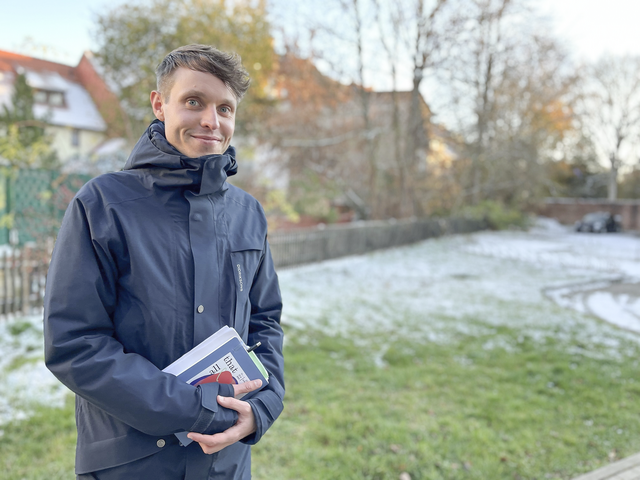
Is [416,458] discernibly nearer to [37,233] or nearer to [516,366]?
[516,366]

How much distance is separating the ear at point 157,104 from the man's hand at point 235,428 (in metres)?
0.98

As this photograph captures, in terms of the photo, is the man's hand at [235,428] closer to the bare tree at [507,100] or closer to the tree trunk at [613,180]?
the bare tree at [507,100]

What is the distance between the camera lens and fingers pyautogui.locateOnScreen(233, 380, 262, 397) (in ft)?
5.13

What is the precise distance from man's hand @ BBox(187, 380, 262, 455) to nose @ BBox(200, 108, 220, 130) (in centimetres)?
88

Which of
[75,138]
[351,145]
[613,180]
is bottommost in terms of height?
[613,180]

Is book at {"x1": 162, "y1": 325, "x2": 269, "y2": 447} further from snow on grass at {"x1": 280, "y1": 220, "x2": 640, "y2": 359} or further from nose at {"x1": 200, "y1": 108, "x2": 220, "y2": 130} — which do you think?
snow on grass at {"x1": 280, "y1": 220, "x2": 640, "y2": 359}

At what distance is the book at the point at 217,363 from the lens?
1.50 m

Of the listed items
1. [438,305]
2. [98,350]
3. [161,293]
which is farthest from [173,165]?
[438,305]

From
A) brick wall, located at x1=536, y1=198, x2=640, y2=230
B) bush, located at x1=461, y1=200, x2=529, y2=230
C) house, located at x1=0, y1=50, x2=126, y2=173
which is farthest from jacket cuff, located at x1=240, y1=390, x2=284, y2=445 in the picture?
brick wall, located at x1=536, y1=198, x2=640, y2=230

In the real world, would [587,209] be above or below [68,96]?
below

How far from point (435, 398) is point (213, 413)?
12.5 feet

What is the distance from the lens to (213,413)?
4.76 ft

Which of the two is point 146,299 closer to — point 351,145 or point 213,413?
point 213,413

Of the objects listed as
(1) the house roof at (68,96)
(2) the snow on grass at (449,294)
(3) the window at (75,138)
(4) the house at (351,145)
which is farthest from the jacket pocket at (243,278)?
(3) the window at (75,138)
